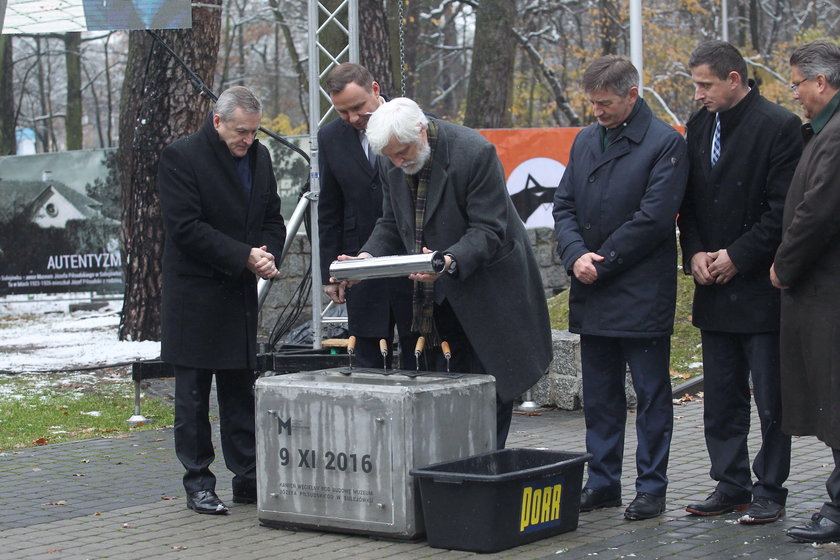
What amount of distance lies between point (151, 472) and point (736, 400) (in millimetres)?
3246

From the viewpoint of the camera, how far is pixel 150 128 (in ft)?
40.3

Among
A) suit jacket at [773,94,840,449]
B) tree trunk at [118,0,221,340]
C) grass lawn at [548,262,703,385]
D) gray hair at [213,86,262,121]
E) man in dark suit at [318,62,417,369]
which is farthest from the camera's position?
tree trunk at [118,0,221,340]

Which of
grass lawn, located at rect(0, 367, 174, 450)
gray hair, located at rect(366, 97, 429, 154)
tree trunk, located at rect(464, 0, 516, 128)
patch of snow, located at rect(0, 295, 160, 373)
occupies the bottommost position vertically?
grass lawn, located at rect(0, 367, 174, 450)

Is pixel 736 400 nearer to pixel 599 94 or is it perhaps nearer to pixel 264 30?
pixel 599 94

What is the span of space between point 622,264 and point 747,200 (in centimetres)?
60

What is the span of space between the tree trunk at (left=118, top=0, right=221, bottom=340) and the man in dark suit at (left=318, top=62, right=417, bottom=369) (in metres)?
6.37

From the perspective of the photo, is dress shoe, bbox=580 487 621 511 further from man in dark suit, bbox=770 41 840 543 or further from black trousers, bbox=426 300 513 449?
man in dark suit, bbox=770 41 840 543

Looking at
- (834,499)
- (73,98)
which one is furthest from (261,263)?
(73,98)

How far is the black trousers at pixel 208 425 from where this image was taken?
589 cm

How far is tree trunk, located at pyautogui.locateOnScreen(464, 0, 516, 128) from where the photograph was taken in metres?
20.7

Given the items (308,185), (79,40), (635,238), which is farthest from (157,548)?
(79,40)

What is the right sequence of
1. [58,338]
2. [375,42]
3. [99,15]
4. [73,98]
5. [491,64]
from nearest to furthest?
[99,15] < [375,42] < [58,338] < [491,64] < [73,98]

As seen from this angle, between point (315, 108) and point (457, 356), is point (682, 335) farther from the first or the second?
→ point (457, 356)

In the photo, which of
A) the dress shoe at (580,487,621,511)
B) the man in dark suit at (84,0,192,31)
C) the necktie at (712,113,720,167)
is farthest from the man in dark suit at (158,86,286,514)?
the man in dark suit at (84,0,192,31)
